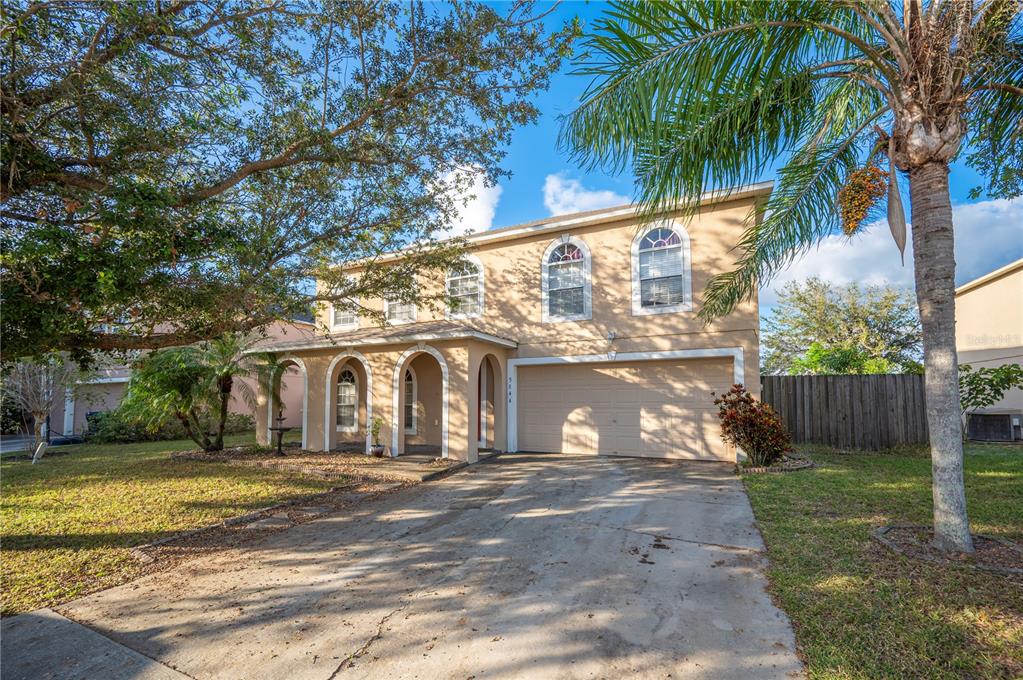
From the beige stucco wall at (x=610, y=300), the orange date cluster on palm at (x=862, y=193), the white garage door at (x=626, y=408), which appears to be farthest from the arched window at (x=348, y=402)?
the orange date cluster on palm at (x=862, y=193)

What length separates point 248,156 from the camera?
6.16m

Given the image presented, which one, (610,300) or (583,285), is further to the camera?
(583,285)

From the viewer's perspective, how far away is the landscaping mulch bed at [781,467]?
894 centimetres

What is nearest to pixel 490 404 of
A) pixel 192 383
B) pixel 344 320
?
pixel 344 320

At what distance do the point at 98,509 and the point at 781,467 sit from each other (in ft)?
37.3

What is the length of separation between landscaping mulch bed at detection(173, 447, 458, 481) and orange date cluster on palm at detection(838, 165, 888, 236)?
801 cm

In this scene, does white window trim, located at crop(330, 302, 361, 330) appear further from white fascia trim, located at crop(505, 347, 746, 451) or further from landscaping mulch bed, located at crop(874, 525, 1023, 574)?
→ landscaping mulch bed, located at crop(874, 525, 1023, 574)

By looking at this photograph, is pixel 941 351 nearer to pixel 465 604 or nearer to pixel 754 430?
pixel 465 604

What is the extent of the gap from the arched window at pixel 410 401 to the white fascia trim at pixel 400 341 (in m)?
2.63

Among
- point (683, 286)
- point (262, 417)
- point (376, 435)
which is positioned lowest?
point (376, 435)

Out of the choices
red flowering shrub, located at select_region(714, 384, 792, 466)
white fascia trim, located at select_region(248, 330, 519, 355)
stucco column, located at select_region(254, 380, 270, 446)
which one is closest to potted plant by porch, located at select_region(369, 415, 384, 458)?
white fascia trim, located at select_region(248, 330, 519, 355)

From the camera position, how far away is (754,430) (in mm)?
9203

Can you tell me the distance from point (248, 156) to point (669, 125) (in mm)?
5327

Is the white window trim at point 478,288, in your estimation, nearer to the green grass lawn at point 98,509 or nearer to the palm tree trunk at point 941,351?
the green grass lawn at point 98,509
